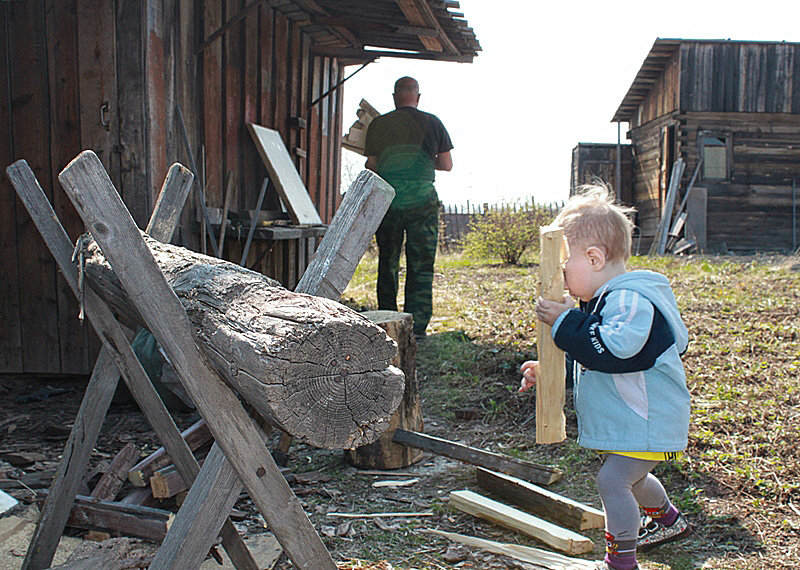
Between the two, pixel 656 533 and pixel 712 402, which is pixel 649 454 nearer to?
pixel 656 533

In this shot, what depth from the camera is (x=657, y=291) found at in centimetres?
232

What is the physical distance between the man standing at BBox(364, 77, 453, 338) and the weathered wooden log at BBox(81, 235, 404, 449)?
451cm

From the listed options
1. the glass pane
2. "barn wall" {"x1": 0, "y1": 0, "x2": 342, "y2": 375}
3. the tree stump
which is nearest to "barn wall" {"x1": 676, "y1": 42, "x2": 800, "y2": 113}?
the glass pane

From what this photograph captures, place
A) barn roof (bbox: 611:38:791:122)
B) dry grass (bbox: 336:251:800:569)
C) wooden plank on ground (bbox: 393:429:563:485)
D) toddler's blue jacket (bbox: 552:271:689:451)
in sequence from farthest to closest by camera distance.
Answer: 1. barn roof (bbox: 611:38:791:122)
2. wooden plank on ground (bbox: 393:429:563:485)
3. dry grass (bbox: 336:251:800:569)
4. toddler's blue jacket (bbox: 552:271:689:451)

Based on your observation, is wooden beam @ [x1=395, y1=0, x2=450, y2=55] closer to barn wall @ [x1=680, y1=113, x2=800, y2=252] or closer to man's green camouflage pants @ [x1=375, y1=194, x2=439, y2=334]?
man's green camouflage pants @ [x1=375, y1=194, x2=439, y2=334]

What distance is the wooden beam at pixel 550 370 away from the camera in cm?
243

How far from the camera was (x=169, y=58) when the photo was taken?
488 cm

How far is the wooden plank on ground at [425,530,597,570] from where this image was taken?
254 cm

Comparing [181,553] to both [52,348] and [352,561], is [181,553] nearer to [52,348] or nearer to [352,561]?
[352,561]

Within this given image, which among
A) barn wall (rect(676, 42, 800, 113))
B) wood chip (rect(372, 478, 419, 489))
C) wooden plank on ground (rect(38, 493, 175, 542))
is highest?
barn wall (rect(676, 42, 800, 113))

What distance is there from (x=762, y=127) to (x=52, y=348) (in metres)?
16.2

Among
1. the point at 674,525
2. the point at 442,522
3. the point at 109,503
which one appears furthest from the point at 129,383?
the point at 674,525

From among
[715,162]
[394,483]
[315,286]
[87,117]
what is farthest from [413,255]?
[715,162]

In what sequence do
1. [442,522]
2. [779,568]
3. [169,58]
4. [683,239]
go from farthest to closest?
1. [683,239]
2. [169,58]
3. [442,522]
4. [779,568]
